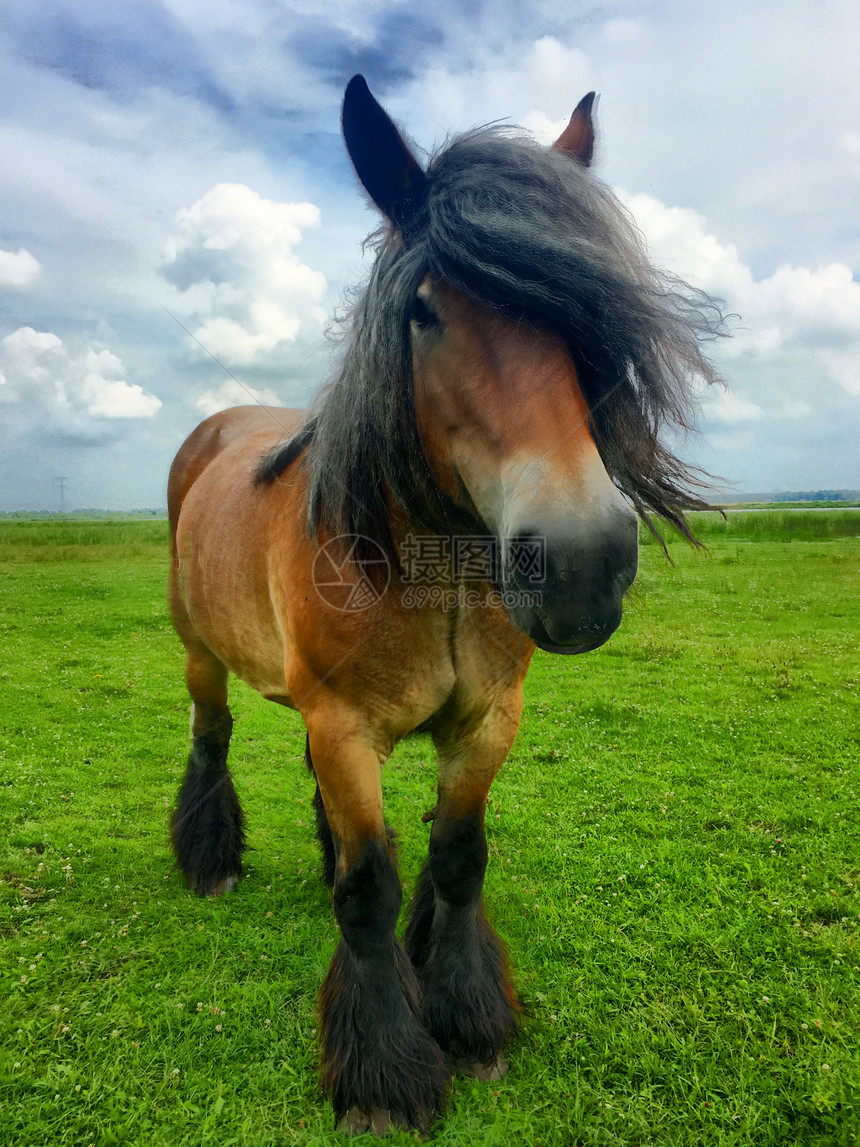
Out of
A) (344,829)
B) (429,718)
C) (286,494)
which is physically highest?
(286,494)

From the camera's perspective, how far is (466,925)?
309cm

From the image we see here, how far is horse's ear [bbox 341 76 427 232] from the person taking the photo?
80.7 inches

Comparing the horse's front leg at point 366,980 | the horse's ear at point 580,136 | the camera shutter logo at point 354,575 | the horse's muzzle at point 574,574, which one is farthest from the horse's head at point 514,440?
the horse's front leg at point 366,980

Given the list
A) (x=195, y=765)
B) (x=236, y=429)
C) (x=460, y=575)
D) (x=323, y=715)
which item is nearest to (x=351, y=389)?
(x=460, y=575)

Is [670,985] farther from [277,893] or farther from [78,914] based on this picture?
[78,914]

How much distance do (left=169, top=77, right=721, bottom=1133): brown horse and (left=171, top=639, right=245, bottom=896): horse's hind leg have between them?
120 centimetres

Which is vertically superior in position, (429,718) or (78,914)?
(429,718)

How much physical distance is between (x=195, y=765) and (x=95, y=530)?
34.1 m

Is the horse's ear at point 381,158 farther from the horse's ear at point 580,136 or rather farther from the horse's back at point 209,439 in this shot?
the horse's back at point 209,439

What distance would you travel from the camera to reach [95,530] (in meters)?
34.4

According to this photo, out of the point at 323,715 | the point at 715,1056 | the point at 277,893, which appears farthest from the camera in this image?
the point at 277,893

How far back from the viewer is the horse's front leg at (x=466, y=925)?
292 centimetres

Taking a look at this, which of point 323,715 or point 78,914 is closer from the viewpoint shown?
point 323,715

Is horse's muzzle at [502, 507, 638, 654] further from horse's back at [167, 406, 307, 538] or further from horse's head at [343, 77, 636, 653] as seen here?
horse's back at [167, 406, 307, 538]
